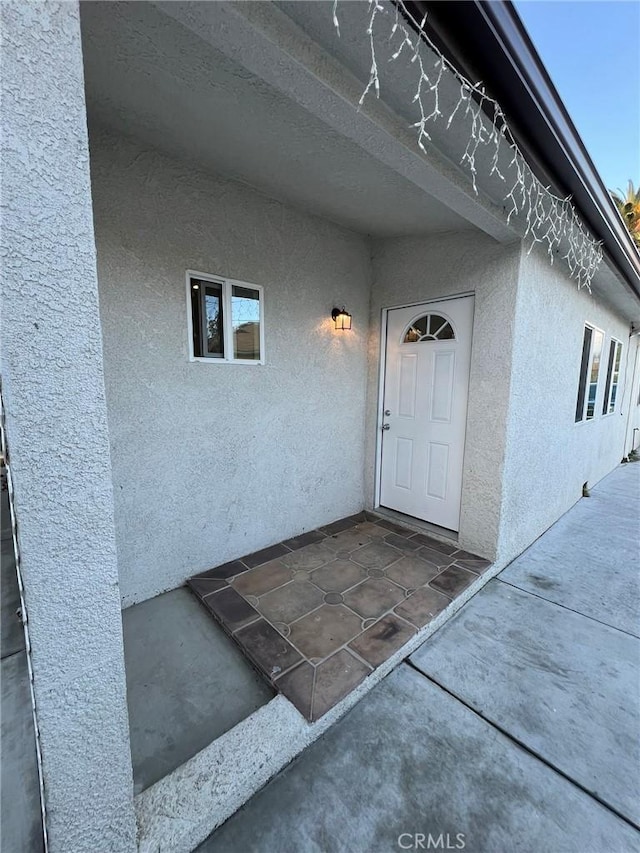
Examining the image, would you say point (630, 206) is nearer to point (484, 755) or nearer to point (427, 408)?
point (427, 408)

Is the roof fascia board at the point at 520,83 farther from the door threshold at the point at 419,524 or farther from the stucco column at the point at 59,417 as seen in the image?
the door threshold at the point at 419,524

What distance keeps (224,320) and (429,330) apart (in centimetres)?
215

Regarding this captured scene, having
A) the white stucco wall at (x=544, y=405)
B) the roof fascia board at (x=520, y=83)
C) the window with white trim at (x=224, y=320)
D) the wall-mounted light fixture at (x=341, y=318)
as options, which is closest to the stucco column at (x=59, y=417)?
the roof fascia board at (x=520, y=83)

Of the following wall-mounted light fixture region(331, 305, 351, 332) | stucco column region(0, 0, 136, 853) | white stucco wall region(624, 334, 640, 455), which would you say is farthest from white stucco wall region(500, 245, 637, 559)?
white stucco wall region(624, 334, 640, 455)

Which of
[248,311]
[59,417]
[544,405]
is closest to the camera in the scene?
[59,417]

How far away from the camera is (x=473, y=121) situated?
1.71 metres

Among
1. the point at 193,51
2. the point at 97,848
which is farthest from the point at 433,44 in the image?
the point at 97,848

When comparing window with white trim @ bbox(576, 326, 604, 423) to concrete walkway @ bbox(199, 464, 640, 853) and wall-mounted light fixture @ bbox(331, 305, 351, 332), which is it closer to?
concrete walkway @ bbox(199, 464, 640, 853)

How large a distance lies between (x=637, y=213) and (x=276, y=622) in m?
17.1

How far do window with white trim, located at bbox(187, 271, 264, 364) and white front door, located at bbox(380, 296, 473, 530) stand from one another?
171 centimetres

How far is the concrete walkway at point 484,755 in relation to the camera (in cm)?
143

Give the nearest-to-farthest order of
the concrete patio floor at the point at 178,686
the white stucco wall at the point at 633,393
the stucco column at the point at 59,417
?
the stucco column at the point at 59,417 → the concrete patio floor at the point at 178,686 → the white stucco wall at the point at 633,393

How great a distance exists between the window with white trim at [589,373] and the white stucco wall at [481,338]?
2506 millimetres

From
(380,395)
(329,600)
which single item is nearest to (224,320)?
(380,395)
